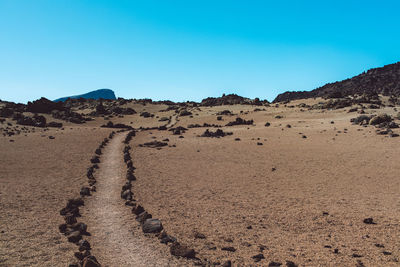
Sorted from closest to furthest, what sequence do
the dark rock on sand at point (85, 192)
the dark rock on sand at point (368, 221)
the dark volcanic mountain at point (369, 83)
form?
the dark rock on sand at point (368, 221)
the dark rock on sand at point (85, 192)
the dark volcanic mountain at point (369, 83)

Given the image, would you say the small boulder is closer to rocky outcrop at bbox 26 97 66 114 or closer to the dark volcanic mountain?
rocky outcrop at bbox 26 97 66 114

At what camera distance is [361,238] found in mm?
11078

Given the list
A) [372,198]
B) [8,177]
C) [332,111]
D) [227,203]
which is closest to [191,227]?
[227,203]

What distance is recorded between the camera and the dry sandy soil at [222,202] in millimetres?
9875

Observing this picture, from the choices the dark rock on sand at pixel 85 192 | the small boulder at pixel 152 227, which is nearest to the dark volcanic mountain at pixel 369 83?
the dark rock on sand at pixel 85 192

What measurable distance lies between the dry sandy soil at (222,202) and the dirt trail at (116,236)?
60 mm

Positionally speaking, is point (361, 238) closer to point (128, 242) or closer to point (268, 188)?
point (268, 188)

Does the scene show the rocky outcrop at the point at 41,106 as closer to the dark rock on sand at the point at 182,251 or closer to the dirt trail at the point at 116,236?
the dirt trail at the point at 116,236

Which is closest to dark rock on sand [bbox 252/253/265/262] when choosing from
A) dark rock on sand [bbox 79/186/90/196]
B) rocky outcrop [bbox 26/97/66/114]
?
dark rock on sand [bbox 79/186/90/196]

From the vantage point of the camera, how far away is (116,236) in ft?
36.4

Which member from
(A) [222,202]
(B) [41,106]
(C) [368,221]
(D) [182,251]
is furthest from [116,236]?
(B) [41,106]

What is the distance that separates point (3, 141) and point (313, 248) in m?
35.6

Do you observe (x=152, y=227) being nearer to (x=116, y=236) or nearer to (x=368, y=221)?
(x=116, y=236)

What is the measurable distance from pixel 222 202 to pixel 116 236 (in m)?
6.38
